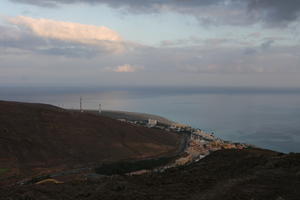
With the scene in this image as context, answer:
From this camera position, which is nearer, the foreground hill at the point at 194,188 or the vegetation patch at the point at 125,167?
the foreground hill at the point at 194,188

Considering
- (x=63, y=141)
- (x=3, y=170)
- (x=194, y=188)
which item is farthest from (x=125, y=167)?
(x=194, y=188)

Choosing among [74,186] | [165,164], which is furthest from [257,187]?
[165,164]

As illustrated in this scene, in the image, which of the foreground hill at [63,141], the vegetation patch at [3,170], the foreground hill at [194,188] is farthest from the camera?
the foreground hill at [63,141]

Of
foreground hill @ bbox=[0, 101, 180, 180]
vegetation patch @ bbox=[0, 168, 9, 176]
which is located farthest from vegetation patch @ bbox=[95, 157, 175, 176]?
vegetation patch @ bbox=[0, 168, 9, 176]

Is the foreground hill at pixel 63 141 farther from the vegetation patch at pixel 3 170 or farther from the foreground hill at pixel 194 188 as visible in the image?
the foreground hill at pixel 194 188

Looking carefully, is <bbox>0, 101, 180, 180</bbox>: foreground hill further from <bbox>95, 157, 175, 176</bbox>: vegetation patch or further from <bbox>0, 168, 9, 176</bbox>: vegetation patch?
<bbox>95, 157, 175, 176</bbox>: vegetation patch

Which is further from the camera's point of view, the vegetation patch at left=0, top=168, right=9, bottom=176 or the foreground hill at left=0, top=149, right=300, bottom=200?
the vegetation patch at left=0, top=168, right=9, bottom=176

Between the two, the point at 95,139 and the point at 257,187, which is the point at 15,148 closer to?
the point at 95,139


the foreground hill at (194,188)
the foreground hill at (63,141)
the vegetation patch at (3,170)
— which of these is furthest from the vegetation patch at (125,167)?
the foreground hill at (194,188)

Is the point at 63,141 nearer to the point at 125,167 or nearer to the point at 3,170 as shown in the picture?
the point at 3,170
